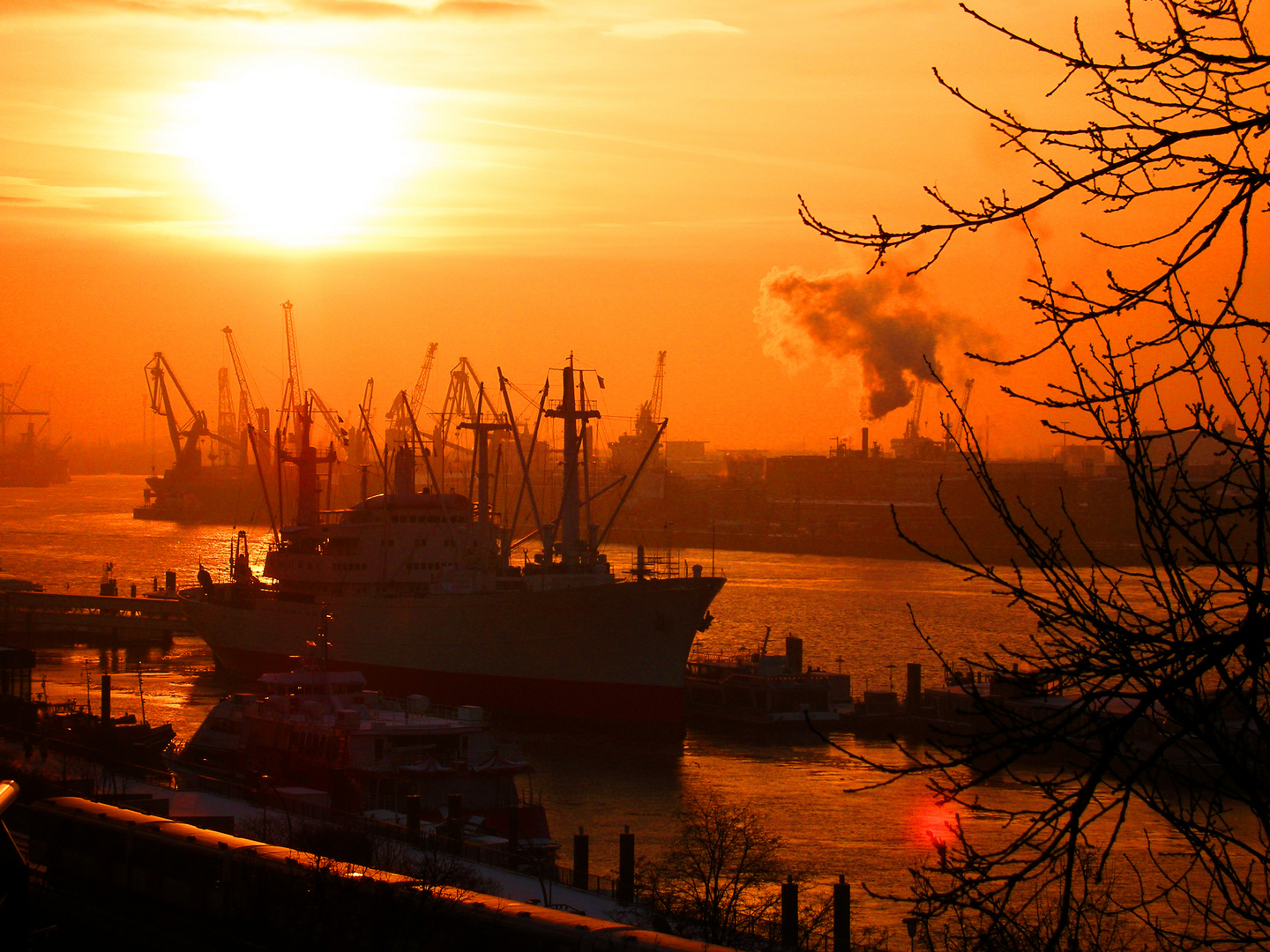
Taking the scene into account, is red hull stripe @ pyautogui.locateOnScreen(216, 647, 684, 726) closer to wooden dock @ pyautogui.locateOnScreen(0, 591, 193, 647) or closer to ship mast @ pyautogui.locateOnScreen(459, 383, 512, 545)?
ship mast @ pyautogui.locateOnScreen(459, 383, 512, 545)

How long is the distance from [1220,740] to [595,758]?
1466 centimetres

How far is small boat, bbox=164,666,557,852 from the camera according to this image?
12.7 meters

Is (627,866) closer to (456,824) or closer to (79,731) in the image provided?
(456,824)

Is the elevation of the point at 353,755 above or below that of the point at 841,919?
above

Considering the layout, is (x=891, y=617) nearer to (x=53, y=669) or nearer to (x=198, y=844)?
(x=53, y=669)

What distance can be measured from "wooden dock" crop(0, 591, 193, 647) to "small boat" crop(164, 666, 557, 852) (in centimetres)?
1558

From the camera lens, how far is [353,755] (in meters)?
13.0

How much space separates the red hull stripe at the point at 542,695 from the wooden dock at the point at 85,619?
1025 cm

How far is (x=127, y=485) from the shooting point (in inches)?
5674

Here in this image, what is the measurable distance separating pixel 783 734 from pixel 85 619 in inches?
700

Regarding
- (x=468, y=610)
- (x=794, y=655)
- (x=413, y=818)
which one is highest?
(x=468, y=610)

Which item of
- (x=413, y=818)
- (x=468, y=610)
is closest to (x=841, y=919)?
(x=413, y=818)

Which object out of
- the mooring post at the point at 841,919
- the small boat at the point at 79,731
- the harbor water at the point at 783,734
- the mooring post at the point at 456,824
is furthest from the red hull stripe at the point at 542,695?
the mooring post at the point at 841,919

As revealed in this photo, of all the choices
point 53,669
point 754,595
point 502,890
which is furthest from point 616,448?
point 502,890
